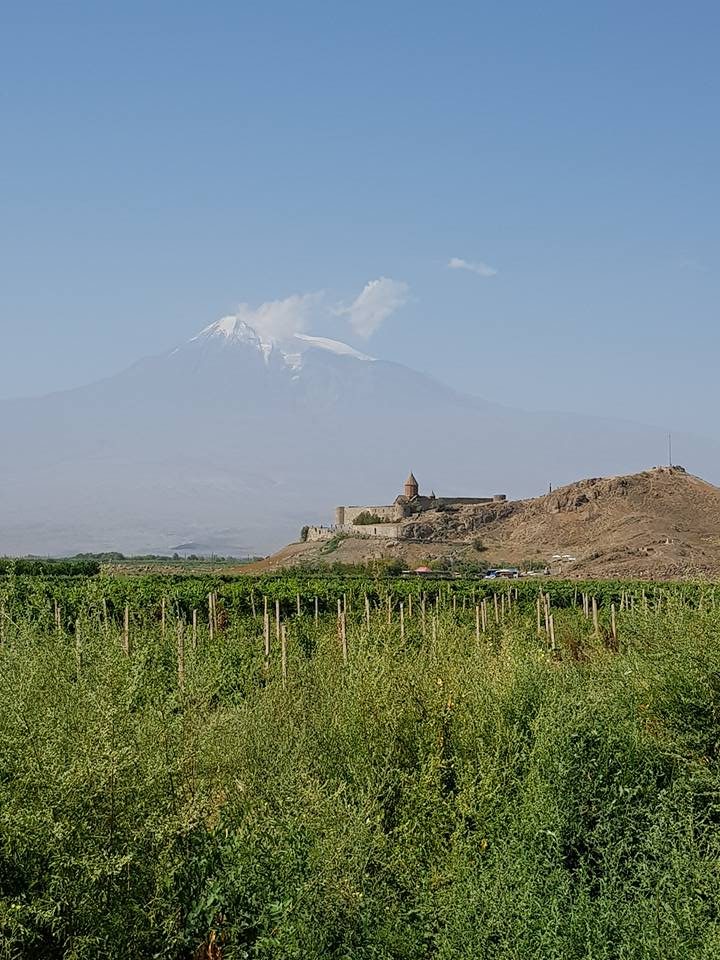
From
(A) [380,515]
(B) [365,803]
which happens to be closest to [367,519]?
(A) [380,515]

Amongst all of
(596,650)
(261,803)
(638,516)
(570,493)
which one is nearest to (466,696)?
(261,803)

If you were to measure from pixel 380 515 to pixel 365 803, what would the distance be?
275 feet

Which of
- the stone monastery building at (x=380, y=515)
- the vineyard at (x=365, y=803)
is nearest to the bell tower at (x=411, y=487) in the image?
the stone monastery building at (x=380, y=515)

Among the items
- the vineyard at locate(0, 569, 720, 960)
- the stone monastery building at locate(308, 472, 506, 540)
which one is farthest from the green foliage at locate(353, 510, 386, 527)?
the vineyard at locate(0, 569, 720, 960)

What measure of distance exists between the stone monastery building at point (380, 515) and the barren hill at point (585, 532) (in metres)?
2.27

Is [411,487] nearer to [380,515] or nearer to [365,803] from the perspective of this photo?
[380,515]

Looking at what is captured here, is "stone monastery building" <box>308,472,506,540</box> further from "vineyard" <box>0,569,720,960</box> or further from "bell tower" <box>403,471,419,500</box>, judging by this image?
"vineyard" <box>0,569,720,960</box>

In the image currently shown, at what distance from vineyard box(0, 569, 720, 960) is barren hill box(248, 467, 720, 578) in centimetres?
5088

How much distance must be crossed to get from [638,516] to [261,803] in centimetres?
6811

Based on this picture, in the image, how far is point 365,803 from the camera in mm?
8352

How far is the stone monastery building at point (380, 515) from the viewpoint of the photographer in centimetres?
8456

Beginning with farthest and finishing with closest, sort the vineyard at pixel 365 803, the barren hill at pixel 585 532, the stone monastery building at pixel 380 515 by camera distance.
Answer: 1. the stone monastery building at pixel 380 515
2. the barren hill at pixel 585 532
3. the vineyard at pixel 365 803

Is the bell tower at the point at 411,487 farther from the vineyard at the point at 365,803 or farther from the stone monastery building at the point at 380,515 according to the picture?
the vineyard at the point at 365,803

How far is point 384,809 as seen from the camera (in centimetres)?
919
